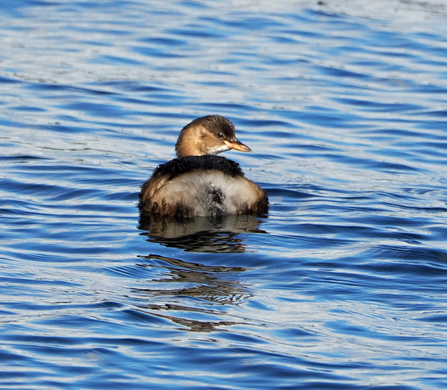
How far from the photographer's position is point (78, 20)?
17281mm

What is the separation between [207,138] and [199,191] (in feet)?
5.29

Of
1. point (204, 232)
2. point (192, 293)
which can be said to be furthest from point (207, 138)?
point (192, 293)

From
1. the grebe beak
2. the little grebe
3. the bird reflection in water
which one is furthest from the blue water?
the grebe beak

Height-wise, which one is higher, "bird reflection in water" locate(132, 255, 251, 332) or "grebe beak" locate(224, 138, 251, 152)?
"grebe beak" locate(224, 138, 251, 152)

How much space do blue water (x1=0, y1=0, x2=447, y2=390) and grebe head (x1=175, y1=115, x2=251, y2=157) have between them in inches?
22.7

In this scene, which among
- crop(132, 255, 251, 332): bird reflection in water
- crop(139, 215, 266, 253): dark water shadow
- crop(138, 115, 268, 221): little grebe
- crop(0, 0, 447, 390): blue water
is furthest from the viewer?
crop(138, 115, 268, 221): little grebe

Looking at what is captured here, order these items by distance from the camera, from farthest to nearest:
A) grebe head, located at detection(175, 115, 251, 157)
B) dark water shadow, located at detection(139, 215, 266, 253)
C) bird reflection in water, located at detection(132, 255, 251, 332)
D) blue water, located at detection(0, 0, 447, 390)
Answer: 1. grebe head, located at detection(175, 115, 251, 157)
2. dark water shadow, located at detection(139, 215, 266, 253)
3. bird reflection in water, located at detection(132, 255, 251, 332)
4. blue water, located at detection(0, 0, 447, 390)

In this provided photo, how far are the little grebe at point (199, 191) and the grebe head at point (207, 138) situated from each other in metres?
1.05

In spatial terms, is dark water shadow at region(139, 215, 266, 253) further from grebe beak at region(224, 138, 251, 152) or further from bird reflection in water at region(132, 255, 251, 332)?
grebe beak at region(224, 138, 251, 152)

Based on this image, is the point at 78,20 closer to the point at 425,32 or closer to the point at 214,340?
the point at 425,32

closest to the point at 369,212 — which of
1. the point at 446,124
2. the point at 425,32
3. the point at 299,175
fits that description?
the point at 299,175

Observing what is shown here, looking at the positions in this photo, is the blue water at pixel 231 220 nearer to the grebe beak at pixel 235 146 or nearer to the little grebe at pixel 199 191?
the little grebe at pixel 199 191

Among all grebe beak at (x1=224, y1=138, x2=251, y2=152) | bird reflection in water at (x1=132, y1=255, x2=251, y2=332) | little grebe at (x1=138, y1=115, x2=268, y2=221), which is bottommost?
bird reflection in water at (x1=132, y1=255, x2=251, y2=332)

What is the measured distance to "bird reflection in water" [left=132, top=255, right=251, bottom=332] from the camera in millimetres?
5929
